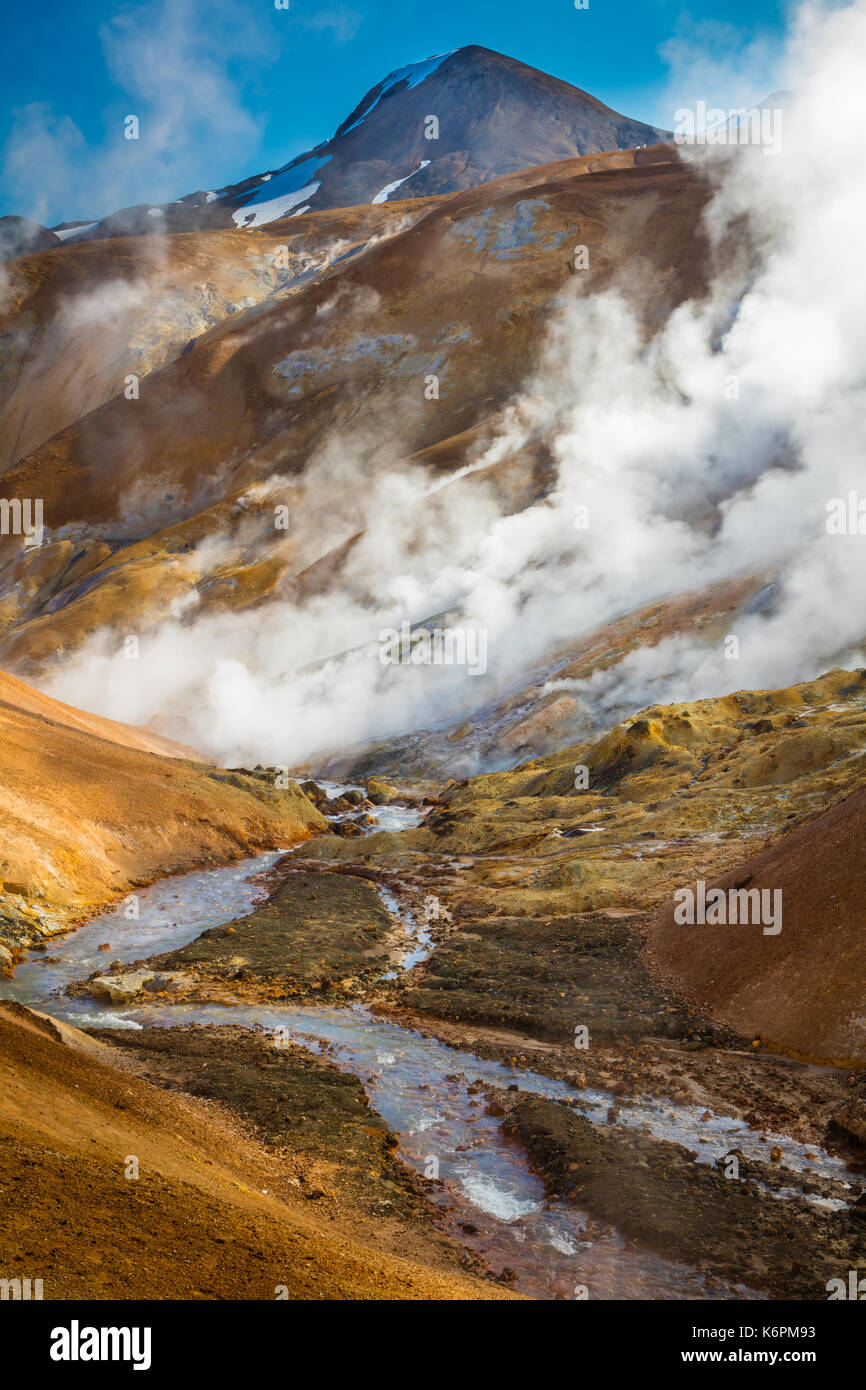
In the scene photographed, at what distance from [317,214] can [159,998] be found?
7579 inches

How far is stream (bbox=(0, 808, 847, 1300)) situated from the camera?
1130cm

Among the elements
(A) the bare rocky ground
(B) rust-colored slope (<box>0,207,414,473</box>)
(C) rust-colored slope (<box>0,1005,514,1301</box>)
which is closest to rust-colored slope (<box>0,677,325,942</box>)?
(A) the bare rocky ground

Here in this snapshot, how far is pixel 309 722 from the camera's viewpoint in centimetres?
8188

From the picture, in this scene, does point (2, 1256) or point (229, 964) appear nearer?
point (2, 1256)

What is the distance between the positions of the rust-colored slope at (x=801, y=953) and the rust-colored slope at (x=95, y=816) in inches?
756

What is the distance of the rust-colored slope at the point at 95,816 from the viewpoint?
3042 centimetres

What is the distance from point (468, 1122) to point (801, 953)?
8221mm

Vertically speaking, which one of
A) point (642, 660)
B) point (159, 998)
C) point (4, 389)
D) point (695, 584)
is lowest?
point (159, 998)

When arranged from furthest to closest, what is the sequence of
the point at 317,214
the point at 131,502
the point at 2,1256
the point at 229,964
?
the point at 317,214 → the point at 131,502 → the point at 229,964 → the point at 2,1256

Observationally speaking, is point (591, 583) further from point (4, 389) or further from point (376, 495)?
point (4, 389)

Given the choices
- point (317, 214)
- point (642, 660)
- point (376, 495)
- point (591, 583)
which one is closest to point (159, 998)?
point (642, 660)

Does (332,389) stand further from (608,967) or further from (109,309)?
(608,967)

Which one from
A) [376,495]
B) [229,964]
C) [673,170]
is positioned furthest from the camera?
[673,170]

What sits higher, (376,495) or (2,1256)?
(376,495)
